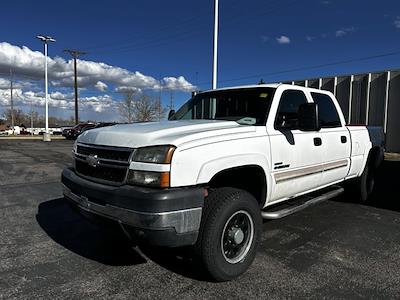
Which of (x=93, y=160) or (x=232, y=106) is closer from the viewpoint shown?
(x=93, y=160)

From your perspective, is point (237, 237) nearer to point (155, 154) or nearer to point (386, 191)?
point (155, 154)

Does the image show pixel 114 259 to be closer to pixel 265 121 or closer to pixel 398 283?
pixel 265 121

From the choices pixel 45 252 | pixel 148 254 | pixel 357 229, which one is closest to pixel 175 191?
pixel 148 254

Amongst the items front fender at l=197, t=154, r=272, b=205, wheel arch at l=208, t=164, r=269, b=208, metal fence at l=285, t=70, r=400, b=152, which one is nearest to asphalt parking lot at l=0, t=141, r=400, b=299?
wheel arch at l=208, t=164, r=269, b=208

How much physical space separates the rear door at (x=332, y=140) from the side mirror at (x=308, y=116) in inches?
35.8

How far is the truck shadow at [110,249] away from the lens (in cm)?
377

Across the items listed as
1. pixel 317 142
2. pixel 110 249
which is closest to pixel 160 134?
pixel 110 249

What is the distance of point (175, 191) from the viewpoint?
3.08 metres

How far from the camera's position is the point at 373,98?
15.8 m

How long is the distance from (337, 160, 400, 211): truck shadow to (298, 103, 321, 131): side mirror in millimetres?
3195

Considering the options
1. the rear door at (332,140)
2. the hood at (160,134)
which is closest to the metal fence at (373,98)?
the rear door at (332,140)

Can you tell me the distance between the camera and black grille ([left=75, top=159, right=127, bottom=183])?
3346mm

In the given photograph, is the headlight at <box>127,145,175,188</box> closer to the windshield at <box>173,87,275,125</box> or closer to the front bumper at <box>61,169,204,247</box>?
the front bumper at <box>61,169,204,247</box>

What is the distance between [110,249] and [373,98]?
14.6 metres
